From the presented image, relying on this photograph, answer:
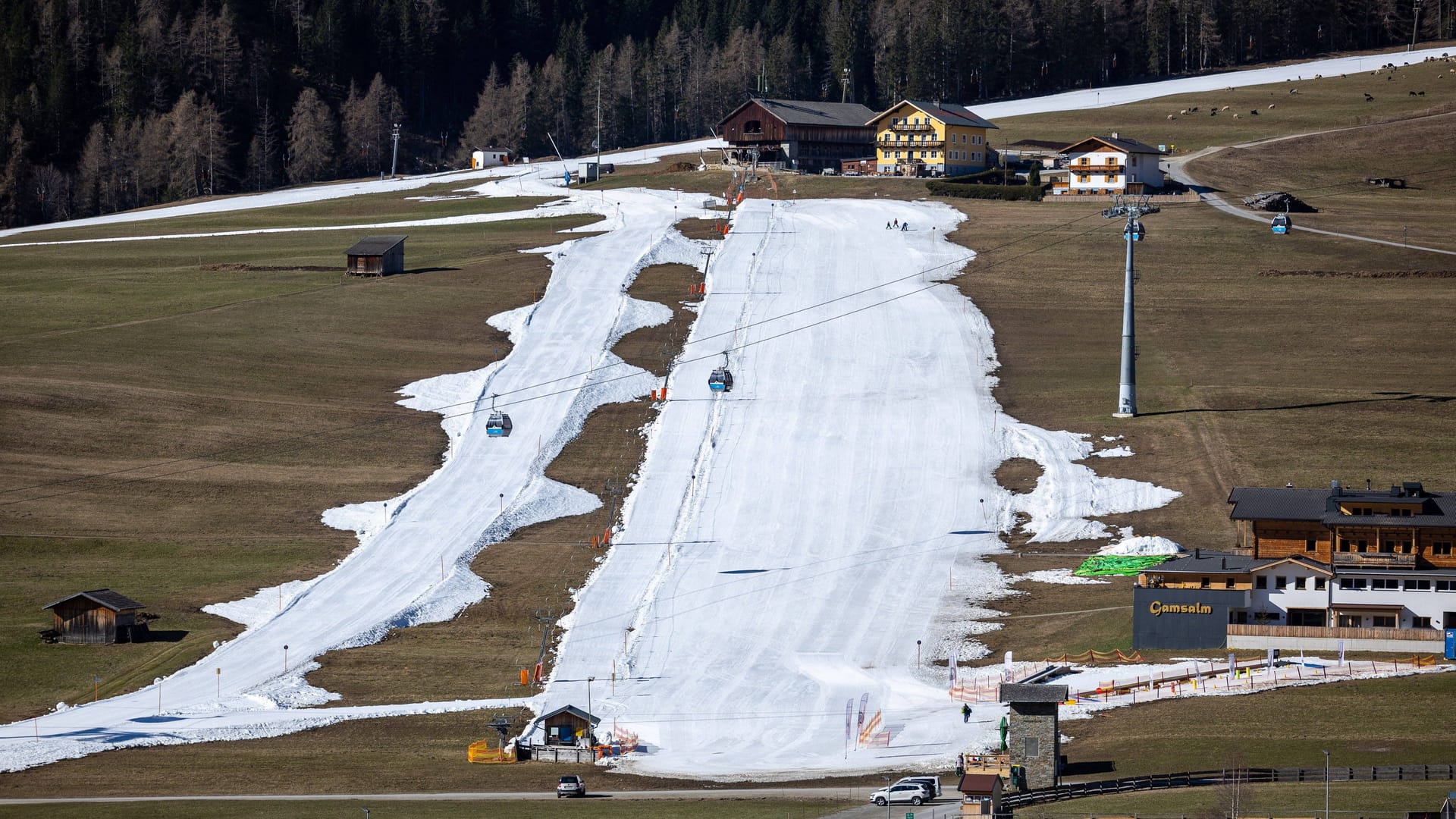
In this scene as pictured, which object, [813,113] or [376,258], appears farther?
[813,113]

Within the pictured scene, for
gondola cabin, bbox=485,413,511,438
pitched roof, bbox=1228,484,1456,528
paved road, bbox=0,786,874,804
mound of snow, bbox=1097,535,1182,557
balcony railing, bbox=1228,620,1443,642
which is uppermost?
gondola cabin, bbox=485,413,511,438

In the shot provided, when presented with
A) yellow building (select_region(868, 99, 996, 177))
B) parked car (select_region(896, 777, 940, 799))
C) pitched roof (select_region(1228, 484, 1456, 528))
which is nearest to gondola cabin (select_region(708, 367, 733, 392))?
pitched roof (select_region(1228, 484, 1456, 528))

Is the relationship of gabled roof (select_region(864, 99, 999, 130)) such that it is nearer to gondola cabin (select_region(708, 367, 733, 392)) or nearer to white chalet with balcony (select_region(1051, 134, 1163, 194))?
white chalet with balcony (select_region(1051, 134, 1163, 194))

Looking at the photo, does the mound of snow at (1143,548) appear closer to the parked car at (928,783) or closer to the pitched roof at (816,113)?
the parked car at (928,783)

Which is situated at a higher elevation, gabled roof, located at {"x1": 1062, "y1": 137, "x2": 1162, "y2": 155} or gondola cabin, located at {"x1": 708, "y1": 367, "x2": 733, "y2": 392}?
gabled roof, located at {"x1": 1062, "y1": 137, "x2": 1162, "y2": 155}

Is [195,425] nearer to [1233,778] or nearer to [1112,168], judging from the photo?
[1233,778]

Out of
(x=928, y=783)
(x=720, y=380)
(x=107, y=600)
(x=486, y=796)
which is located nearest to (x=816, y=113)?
(x=720, y=380)
